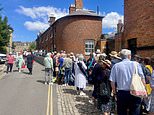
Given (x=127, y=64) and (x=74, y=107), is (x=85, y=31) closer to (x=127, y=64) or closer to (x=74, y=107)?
(x=74, y=107)

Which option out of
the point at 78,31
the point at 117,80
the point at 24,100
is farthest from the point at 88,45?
the point at 117,80

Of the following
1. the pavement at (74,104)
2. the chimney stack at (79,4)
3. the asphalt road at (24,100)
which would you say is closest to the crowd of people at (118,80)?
the pavement at (74,104)

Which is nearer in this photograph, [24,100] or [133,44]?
[24,100]

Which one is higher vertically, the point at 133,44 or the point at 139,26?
the point at 139,26

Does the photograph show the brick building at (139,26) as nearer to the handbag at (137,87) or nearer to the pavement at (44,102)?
the pavement at (44,102)

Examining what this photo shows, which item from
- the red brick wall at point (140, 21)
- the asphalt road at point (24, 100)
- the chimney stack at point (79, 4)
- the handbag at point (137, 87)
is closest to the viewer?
the handbag at point (137, 87)

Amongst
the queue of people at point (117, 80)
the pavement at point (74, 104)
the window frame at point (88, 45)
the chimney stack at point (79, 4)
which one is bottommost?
the pavement at point (74, 104)

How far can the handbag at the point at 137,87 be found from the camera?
5961mm

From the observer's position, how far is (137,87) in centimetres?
600

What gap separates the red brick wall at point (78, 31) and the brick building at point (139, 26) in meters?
21.2

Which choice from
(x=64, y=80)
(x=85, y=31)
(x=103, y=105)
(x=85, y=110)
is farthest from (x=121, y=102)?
(x=85, y=31)

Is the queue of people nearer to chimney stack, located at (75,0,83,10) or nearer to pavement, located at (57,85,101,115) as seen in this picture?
pavement, located at (57,85,101,115)

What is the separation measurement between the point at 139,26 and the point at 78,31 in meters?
23.3

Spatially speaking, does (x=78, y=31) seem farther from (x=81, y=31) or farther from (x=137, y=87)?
(x=137, y=87)
